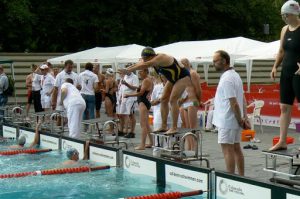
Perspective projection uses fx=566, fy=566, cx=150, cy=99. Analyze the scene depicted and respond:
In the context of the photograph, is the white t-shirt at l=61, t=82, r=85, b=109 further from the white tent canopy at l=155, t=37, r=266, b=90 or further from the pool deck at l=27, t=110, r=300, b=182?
the white tent canopy at l=155, t=37, r=266, b=90

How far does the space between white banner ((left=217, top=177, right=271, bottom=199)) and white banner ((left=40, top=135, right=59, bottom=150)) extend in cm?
592

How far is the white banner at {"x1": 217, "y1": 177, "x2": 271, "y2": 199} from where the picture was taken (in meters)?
6.43

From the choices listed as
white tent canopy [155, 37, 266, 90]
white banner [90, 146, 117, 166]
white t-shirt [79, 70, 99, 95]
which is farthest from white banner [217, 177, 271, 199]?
white tent canopy [155, 37, 266, 90]

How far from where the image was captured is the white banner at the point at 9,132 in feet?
48.1

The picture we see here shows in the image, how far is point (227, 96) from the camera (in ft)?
23.9

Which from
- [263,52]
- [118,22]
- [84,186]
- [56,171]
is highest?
[118,22]

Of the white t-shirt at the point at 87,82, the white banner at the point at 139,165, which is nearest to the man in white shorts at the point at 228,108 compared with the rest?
the white banner at the point at 139,165

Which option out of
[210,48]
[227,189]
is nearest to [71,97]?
[227,189]

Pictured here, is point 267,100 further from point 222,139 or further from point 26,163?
point 222,139

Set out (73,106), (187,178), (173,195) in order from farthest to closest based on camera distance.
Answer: (73,106) < (187,178) < (173,195)

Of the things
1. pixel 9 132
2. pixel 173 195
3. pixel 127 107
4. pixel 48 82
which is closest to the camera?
pixel 173 195

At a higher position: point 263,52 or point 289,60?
point 263,52

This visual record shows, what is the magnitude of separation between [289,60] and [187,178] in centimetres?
229

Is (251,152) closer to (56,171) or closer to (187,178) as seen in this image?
(187,178)
